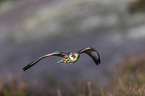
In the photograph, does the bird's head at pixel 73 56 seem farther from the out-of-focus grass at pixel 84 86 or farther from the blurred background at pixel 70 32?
the blurred background at pixel 70 32

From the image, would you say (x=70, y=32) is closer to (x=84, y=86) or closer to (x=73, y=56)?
(x=84, y=86)

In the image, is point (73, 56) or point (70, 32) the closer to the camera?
point (73, 56)

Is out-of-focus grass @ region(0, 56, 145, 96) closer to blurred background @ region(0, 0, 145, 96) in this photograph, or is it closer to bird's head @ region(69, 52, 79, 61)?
bird's head @ region(69, 52, 79, 61)

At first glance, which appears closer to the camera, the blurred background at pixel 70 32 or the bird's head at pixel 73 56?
the bird's head at pixel 73 56

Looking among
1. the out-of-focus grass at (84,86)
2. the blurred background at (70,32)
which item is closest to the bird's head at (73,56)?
the out-of-focus grass at (84,86)

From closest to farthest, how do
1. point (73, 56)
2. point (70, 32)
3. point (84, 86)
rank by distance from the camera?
point (73, 56) → point (84, 86) → point (70, 32)

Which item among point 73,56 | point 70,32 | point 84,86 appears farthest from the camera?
point 70,32

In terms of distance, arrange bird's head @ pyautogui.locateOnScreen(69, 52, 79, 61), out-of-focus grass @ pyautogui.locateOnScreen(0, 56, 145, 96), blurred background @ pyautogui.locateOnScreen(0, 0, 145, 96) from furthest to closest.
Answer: blurred background @ pyautogui.locateOnScreen(0, 0, 145, 96)
out-of-focus grass @ pyautogui.locateOnScreen(0, 56, 145, 96)
bird's head @ pyautogui.locateOnScreen(69, 52, 79, 61)

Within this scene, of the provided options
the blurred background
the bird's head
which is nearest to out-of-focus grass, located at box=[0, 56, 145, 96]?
the bird's head

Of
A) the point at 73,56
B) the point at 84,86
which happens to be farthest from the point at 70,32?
the point at 73,56
